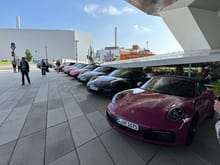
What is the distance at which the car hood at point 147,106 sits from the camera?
243cm

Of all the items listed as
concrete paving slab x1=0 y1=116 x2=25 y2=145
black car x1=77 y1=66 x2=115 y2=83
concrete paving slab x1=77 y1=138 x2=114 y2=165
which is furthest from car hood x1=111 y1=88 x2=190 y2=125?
black car x1=77 y1=66 x2=115 y2=83

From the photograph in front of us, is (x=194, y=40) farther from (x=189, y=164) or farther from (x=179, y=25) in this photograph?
(x=189, y=164)

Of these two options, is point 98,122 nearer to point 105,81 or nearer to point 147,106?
point 147,106

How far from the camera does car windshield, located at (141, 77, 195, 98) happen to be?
3227mm

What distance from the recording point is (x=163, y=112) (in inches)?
98.6

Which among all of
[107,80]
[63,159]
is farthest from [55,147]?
[107,80]

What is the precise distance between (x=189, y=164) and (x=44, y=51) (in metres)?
79.4

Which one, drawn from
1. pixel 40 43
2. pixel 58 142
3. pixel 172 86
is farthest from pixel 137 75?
pixel 40 43

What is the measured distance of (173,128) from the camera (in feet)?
7.53

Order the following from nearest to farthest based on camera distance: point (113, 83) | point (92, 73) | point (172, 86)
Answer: point (172, 86), point (113, 83), point (92, 73)

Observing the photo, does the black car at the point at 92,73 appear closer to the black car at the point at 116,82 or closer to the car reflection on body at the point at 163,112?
the black car at the point at 116,82

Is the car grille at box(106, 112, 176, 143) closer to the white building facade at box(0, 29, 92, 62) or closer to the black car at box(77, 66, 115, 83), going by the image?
the black car at box(77, 66, 115, 83)

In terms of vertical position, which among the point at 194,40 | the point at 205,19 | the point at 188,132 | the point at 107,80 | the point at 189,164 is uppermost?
the point at 205,19

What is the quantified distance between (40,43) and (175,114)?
81.2m
